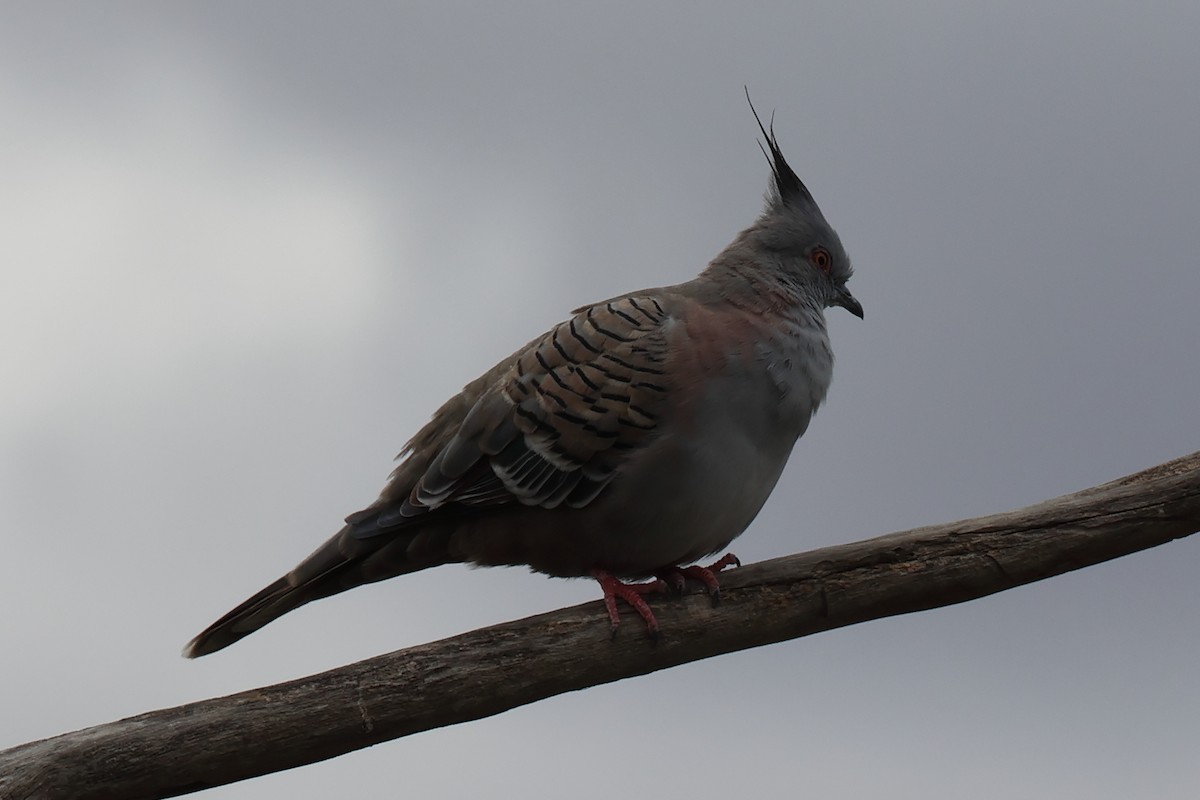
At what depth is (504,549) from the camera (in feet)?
16.8

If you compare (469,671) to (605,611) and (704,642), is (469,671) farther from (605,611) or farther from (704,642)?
(704,642)

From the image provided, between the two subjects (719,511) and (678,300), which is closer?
(719,511)

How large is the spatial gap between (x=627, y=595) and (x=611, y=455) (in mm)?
543

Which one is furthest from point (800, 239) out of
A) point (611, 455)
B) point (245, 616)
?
point (245, 616)

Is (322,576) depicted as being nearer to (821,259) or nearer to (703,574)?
(703,574)

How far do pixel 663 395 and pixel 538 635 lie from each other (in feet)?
3.40

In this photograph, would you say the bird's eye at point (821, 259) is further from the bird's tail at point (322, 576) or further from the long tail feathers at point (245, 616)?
the long tail feathers at point (245, 616)

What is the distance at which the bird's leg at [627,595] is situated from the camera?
15.3ft

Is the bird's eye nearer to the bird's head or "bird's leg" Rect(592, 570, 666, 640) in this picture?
the bird's head

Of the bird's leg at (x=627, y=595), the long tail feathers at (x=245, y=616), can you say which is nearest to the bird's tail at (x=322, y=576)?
the long tail feathers at (x=245, y=616)

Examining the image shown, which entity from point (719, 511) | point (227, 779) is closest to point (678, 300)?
point (719, 511)

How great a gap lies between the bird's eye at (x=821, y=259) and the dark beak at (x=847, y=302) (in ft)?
0.51

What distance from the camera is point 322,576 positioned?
531 centimetres

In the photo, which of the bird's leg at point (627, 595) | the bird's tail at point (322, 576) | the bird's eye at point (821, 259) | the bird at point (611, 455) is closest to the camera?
the bird's leg at point (627, 595)
